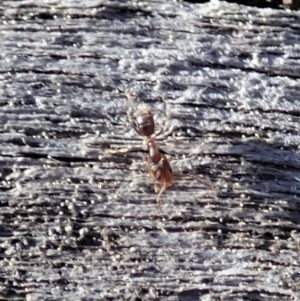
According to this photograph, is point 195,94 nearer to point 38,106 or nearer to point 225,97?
point 225,97

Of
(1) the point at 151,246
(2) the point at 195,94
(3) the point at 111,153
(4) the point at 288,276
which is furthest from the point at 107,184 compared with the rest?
(4) the point at 288,276

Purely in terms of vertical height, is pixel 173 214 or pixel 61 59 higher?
pixel 61 59

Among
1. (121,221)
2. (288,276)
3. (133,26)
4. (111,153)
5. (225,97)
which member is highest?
(133,26)

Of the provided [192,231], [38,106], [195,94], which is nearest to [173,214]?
[192,231]
